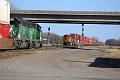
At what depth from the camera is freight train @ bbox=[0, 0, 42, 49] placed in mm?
31531

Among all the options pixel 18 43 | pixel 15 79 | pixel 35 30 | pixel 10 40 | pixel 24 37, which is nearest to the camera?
pixel 15 79

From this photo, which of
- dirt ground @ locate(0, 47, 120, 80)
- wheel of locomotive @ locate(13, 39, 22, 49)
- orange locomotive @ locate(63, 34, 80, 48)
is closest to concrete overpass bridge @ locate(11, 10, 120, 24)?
orange locomotive @ locate(63, 34, 80, 48)

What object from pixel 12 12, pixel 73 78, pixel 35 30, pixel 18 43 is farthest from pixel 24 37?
pixel 12 12

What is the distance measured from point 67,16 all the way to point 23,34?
36184 mm

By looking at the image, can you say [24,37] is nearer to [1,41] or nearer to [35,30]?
[35,30]

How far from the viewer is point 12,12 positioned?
251 ft

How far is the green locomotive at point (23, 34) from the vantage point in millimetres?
38556

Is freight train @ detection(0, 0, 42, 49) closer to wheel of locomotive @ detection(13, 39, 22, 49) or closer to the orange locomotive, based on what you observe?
wheel of locomotive @ detection(13, 39, 22, 49)

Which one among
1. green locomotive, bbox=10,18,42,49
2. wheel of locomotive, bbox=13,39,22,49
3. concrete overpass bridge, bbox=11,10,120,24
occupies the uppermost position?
concrete overpass bridge, bbox=11,10,120,24

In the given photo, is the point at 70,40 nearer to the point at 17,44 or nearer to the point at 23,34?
the point at 23,34

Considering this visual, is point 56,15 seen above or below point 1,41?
above

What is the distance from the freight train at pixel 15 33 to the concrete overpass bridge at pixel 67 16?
75.5ft

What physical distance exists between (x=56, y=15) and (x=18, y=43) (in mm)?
39309

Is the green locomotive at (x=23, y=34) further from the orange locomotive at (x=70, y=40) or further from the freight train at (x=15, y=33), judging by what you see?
the orange locomotive at (x=70, y=40)
